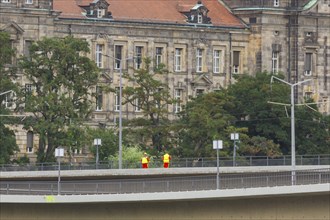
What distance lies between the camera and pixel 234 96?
6147 inches

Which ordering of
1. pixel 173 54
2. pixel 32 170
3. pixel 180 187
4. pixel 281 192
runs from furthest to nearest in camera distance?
pixel 173 54, pixel 32 170, pixel 180 187, pixel 281 192

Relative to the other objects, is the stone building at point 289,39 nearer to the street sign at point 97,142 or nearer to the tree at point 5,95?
the tree at point 5,95

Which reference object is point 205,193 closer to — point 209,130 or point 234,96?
point 209,130

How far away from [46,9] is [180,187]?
64.7 metres

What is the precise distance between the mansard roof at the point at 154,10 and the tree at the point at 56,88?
13894mm

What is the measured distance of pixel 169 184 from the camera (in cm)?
9444

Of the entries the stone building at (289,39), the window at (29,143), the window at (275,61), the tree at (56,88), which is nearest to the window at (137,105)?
the tree at (56,88)

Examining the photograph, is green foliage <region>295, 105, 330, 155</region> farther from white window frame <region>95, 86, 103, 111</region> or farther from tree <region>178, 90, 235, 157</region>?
white window frame <region>95, 86, 103, 111</region>

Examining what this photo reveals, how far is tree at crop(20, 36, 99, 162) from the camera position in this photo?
141625 mm

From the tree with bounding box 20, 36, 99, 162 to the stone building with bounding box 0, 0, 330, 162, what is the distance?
11.4 m

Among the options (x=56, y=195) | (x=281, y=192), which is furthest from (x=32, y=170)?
(x=281, y=192)

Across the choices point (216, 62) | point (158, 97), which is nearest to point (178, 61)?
point (216, 62)

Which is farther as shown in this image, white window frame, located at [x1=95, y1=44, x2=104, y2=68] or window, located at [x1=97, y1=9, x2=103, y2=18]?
white window frame, located at [x1=95, y1=44, x2=104, y2=68]

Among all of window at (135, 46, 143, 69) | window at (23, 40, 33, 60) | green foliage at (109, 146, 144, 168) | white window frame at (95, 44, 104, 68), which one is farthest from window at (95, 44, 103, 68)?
green foliage at (109, 146, 144, 168)
